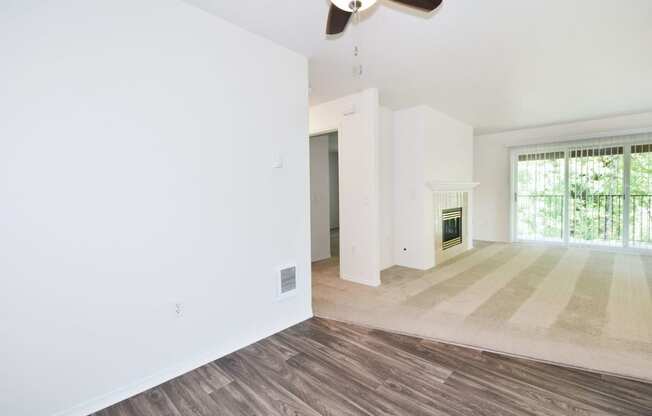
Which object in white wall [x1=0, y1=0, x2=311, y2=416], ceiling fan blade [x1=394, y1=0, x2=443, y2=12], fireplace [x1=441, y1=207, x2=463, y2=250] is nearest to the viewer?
white wall [x1=0, y1=0, x2=311, y2=416]

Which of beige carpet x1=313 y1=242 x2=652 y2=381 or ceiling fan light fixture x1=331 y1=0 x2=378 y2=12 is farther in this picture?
beige carpet x1=313 y1=242 x2=652 y2=381

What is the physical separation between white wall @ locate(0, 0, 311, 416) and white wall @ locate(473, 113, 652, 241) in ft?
18.8

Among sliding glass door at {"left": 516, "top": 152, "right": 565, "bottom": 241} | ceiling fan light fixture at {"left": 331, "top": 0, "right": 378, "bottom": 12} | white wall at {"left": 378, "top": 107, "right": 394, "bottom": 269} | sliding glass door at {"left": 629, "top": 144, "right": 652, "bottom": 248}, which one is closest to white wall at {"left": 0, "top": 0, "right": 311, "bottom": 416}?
ceiling fan light fixture at {"left": 331, "top": 0, "right": 378, "bottom": 12}

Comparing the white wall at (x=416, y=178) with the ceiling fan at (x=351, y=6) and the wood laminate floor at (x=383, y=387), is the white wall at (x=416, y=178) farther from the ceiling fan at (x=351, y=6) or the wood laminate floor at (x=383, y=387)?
the ceiling fan at (x=351, y=6)

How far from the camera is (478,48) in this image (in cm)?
259

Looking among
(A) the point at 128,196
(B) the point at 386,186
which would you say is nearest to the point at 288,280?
(A) the point at 128,196

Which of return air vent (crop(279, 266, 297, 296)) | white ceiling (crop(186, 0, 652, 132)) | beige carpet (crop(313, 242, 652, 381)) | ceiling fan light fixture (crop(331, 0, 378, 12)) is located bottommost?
beige carpet (crop(313, 242, 652, 381))

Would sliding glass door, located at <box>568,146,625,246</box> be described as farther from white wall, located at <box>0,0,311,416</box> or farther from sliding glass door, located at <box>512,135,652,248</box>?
white wall, located at <box>0,0,311,416</box>

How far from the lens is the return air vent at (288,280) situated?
8.51ft

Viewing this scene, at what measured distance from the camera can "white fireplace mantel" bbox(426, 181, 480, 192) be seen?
4526mm

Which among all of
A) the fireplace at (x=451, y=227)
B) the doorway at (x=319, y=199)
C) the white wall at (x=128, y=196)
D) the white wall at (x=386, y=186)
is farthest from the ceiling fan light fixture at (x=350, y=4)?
the fireplace at (x=451, y=227)

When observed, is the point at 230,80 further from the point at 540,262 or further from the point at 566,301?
the point at 540,262

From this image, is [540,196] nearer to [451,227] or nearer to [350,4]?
[451,227]

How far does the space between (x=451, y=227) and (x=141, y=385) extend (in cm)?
484
